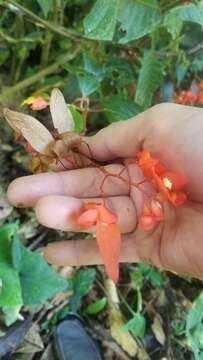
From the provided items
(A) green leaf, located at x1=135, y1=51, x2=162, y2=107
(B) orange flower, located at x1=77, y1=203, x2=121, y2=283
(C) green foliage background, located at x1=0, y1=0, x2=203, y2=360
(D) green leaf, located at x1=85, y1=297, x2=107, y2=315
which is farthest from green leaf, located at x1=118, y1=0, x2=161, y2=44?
(D) green leaf, located at x1=85, y1=297, x2=107, y2=315

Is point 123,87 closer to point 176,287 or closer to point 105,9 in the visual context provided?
point 105,9

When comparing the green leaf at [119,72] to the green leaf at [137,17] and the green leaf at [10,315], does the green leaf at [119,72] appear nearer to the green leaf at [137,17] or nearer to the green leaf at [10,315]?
Result: the green leaf at [137,17]

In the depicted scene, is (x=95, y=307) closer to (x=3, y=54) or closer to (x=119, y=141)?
(x=119, y=141)

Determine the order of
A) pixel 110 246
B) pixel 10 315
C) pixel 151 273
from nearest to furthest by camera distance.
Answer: pixel 110 246 → pixel 10 315 → pixel 151 273

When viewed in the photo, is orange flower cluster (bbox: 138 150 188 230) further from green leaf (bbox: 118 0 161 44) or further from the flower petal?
green leaf (bbox: 118 0 161 44)

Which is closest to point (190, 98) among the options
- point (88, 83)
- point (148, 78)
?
point (148, 78)

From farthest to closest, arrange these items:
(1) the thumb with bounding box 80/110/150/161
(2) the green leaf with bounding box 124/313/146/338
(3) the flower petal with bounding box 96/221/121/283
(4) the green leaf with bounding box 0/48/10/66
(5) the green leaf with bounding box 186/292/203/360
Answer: (4) the green leaf with bounding box 0/48/10/66 → (2) the green leaf with bounding box 124/313/146/338 → (5) the green leaf with bounding box 186/292/203/360 → (1) the thumb with bounding box 80/110/150/161 → (3) the flower petal with bounding box 96/221/121/283
